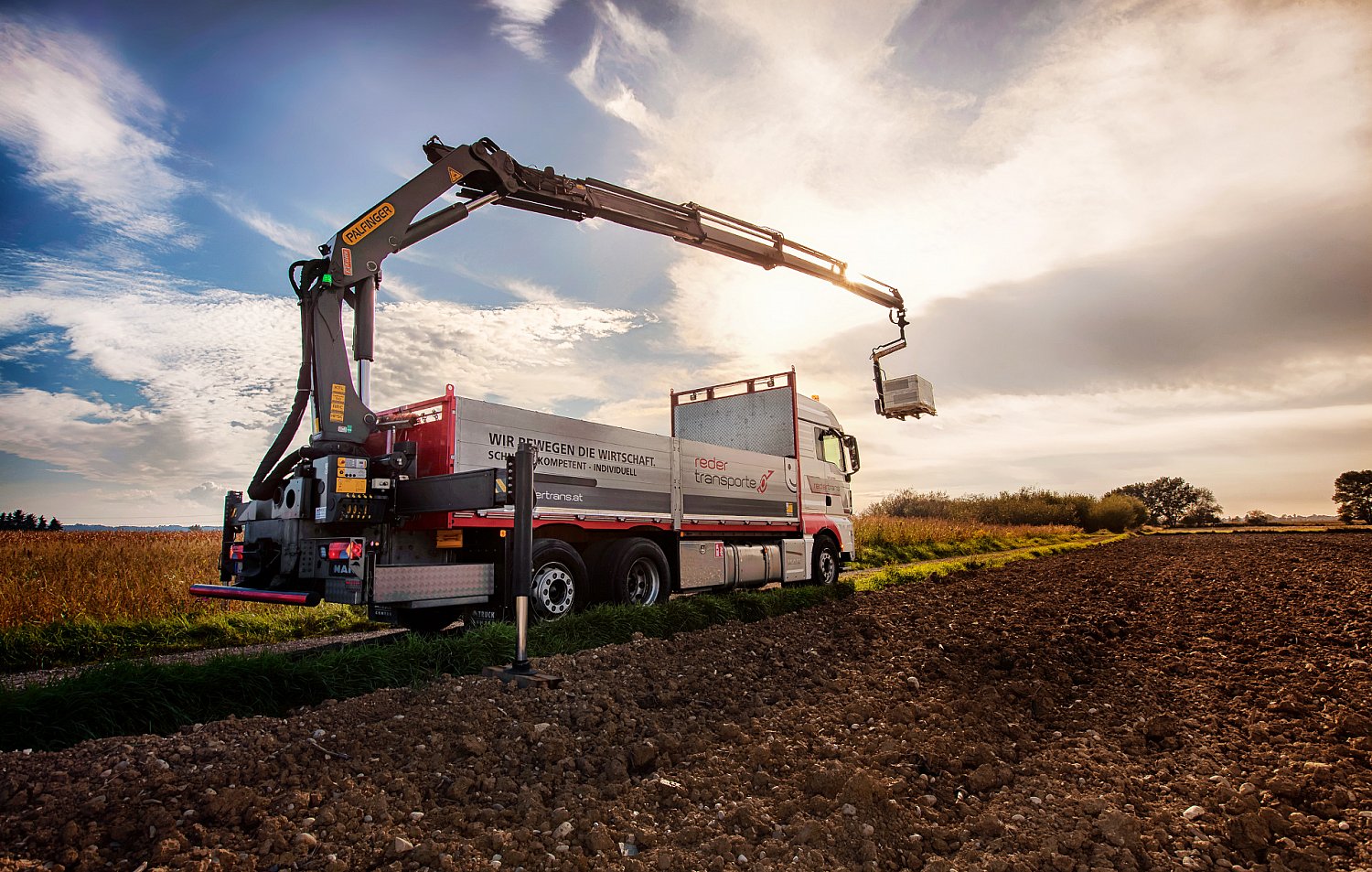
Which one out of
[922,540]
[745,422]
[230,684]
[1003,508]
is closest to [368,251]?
[230,684]

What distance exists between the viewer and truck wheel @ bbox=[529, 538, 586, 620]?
26.2 feet

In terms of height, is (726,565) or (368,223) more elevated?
(368,223)

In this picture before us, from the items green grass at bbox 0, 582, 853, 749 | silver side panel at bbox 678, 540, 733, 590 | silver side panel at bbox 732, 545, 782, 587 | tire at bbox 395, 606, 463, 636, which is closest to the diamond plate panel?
silver side panel at bbox 732, 545, 782, 587

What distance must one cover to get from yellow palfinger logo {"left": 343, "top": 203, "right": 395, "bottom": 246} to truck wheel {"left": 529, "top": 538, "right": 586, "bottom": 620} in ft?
12.3

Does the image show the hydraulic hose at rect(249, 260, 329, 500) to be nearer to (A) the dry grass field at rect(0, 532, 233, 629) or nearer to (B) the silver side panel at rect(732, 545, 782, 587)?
(A) the dry grass field at rect(0, 532, 233, 629)

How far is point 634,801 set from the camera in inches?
128

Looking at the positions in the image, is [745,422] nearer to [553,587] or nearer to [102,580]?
[553,587]

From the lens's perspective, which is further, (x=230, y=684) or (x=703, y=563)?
(x=703, y=563)

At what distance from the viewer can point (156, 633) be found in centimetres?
855

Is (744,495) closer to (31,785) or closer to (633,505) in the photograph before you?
(633,505)

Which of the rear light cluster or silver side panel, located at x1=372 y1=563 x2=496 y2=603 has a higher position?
the rear light cluster

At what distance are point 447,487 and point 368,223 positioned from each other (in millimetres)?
3365

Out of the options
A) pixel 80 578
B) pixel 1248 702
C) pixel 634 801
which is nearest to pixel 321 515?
pixel 634 801

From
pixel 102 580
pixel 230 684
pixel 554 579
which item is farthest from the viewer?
pixel 102 580
